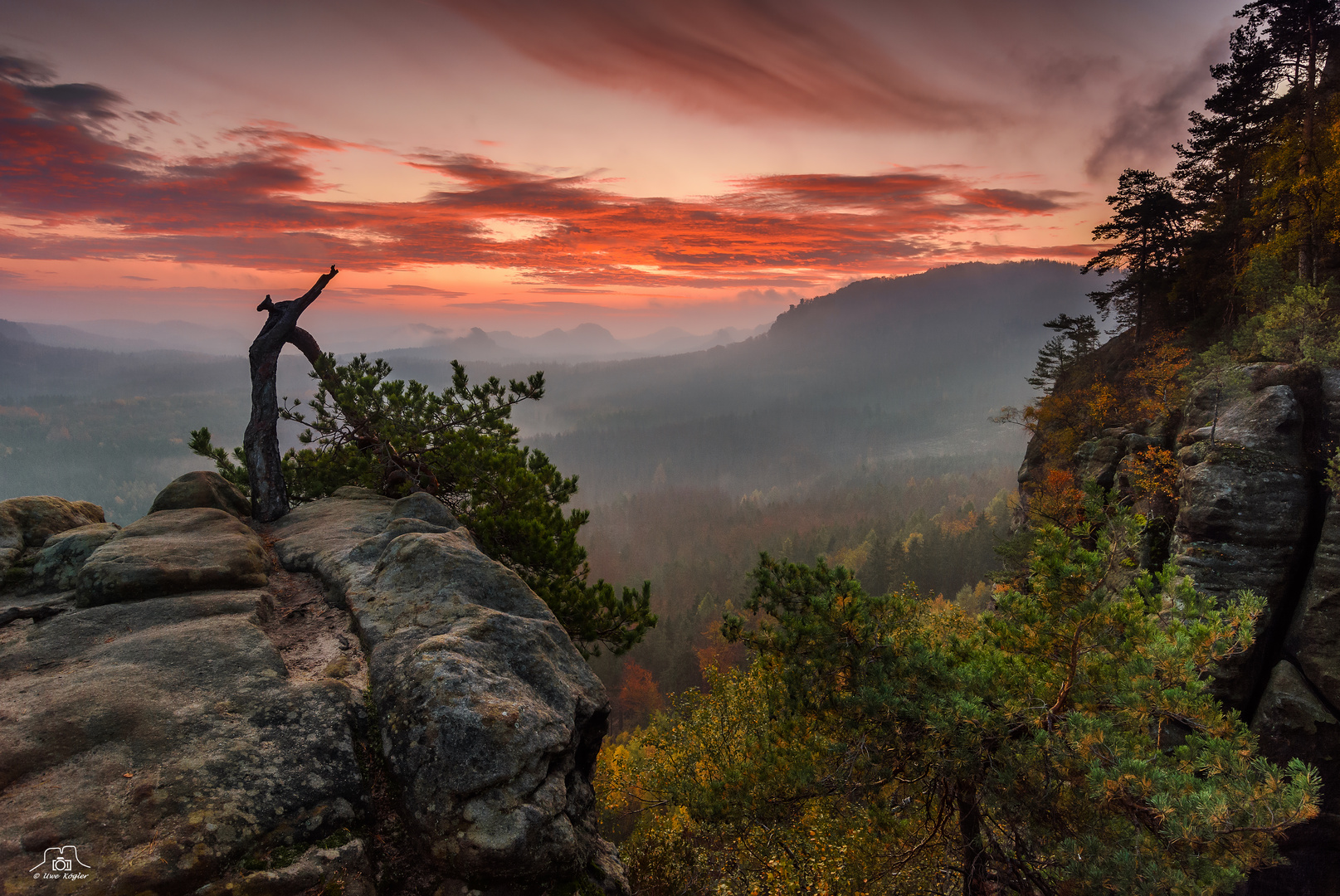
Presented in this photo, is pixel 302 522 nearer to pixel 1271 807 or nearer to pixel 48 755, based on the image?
pixel 48 755

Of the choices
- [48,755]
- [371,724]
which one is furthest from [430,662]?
[48,755]

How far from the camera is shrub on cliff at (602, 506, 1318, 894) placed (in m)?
7.31

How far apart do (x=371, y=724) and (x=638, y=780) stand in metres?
18.4

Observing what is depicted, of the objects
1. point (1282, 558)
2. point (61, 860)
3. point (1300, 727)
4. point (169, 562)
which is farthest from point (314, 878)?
point (1282, 558)

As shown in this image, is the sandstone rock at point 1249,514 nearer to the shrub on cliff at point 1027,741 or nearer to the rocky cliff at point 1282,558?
the rocky cliff at point 1282,558

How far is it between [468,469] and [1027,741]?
13.7 metres

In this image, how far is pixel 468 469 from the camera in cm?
1567

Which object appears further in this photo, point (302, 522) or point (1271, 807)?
point (302, 522)

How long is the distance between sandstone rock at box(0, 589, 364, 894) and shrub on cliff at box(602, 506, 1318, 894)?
7.45 m

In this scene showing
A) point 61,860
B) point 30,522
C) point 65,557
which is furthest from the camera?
point 30,522

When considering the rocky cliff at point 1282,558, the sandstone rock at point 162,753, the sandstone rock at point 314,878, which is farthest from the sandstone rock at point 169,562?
the rocky cliff at point 1282,558

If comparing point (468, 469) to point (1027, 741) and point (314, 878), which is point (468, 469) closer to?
point (314, 878)

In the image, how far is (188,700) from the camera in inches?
237

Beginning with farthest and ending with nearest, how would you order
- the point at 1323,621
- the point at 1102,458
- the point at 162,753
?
the point at 1102,458, the point at 1323,621, the point at 162,753
